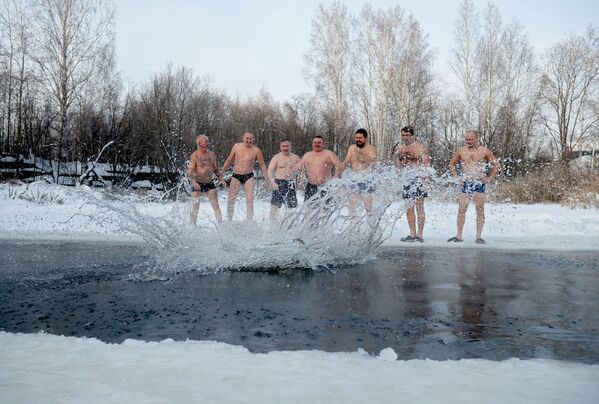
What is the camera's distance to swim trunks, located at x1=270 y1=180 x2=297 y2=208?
9500 mm

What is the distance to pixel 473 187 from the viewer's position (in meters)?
8.73

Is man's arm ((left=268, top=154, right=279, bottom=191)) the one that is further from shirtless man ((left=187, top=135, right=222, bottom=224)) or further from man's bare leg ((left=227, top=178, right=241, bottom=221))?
shirtless man ((left=187, top=135, right=222, bottom=224))

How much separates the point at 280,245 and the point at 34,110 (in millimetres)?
26785

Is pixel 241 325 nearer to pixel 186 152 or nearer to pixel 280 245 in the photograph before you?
pixel 280 245

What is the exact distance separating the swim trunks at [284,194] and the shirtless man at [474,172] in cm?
268

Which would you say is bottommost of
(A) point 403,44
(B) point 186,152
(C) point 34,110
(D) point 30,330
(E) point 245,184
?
(D) point 30,330

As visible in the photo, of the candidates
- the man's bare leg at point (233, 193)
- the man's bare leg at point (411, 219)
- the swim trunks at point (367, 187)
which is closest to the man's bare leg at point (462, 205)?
the man's bare leg at point (411, 219)

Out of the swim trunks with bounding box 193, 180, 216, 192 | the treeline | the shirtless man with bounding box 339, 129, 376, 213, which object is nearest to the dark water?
the shirtless man with bounding box 339, 129, 376, 213

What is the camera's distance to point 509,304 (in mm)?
3961

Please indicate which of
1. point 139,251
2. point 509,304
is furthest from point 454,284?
point 139,251

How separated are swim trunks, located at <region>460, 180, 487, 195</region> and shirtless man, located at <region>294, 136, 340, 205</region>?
2082 mm

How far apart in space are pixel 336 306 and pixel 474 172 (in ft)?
18.6

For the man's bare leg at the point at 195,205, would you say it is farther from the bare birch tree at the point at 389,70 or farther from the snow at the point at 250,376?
the bare birch tree at the point at 389,70

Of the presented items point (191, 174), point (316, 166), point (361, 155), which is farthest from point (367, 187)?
point (191, 174)
